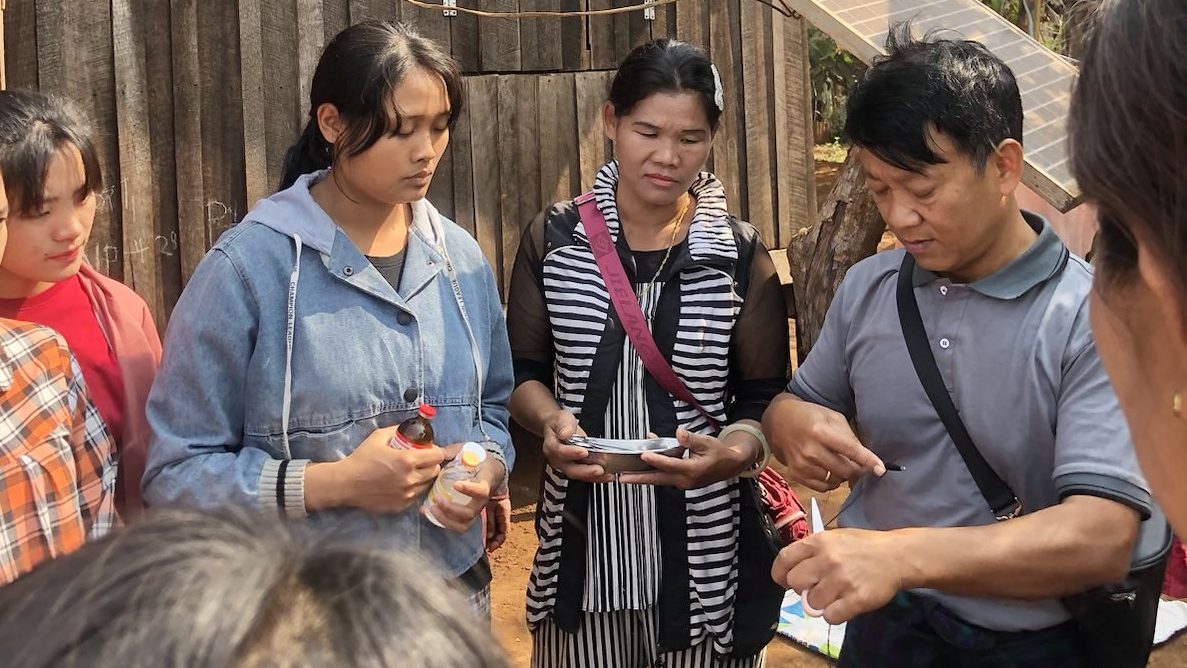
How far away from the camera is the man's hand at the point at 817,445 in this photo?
7.29 ft

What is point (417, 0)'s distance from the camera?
534cm

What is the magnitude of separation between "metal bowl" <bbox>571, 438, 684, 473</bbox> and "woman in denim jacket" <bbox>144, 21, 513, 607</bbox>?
203 millimetres

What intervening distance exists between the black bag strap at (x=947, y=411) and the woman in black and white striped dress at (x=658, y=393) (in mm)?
658

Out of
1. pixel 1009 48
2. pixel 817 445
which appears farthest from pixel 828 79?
pixel 817 445

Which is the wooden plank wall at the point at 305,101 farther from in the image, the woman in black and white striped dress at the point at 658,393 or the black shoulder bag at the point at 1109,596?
the black shoulder bag at the point at 1109,596

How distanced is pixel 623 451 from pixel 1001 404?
0.91 m

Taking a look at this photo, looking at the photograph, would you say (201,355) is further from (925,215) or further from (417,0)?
(417,0)

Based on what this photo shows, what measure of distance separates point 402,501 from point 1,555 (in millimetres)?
739

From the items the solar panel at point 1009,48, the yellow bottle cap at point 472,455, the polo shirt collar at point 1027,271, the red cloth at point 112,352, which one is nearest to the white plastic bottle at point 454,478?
the yellow bottle cap at point 472,455

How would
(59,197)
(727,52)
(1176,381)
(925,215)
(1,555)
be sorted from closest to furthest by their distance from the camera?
(1176,381) < (1,555) < (925,215) < (59,197) < (727,52)

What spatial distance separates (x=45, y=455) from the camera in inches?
85.3

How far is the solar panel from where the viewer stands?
2461 millimetres

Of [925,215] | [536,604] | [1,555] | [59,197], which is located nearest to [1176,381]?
[925,215]

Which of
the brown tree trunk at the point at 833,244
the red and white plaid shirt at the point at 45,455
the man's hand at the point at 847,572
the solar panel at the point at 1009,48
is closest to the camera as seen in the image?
the man's hand at the point at 847,572
